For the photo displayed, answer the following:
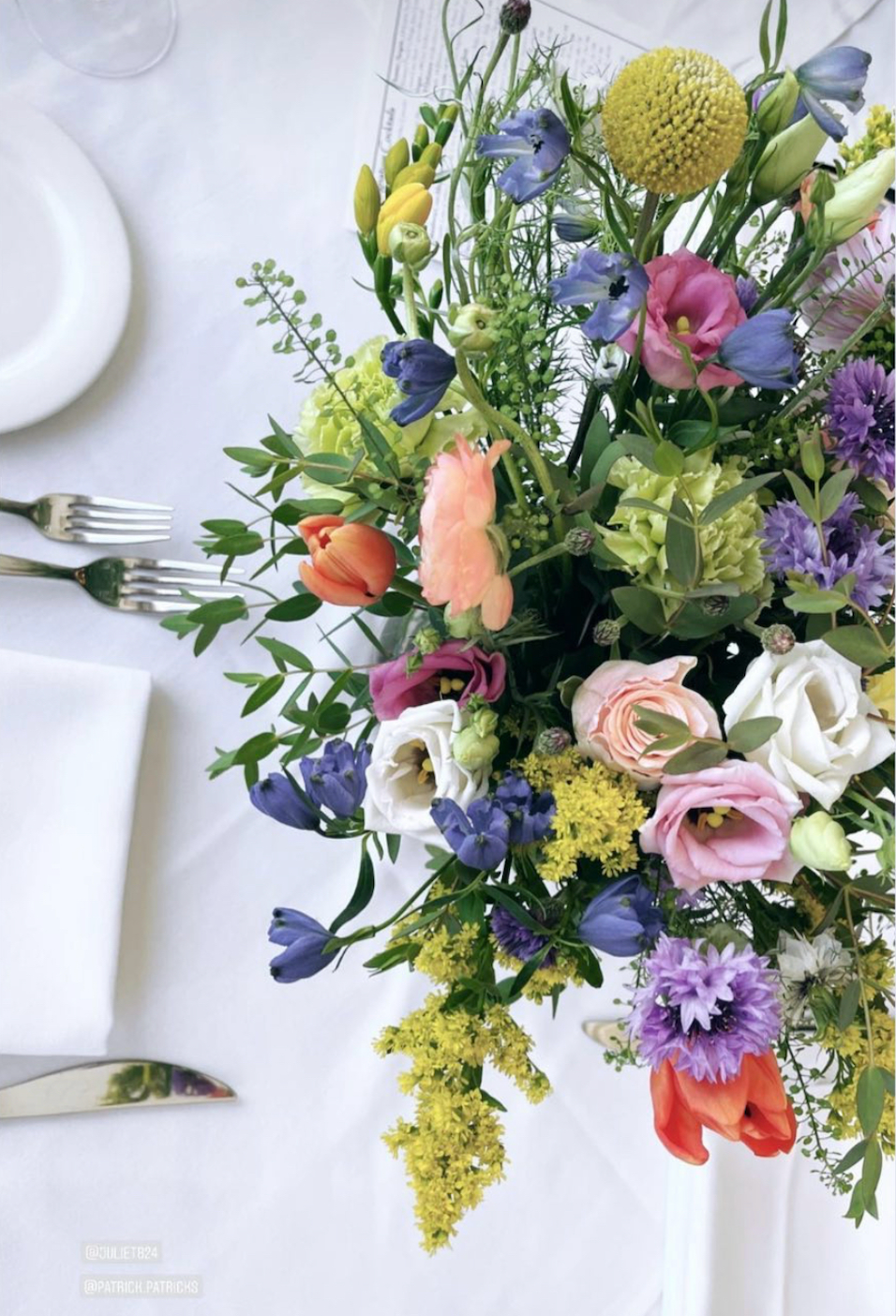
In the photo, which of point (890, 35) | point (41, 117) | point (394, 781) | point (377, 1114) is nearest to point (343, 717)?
point (394, 781)

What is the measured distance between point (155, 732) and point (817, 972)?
1.20ft

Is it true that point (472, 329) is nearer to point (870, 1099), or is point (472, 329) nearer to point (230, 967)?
point (870, 1099)

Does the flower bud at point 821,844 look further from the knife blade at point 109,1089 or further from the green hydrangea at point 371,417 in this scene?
the knife blade at point 109,1089

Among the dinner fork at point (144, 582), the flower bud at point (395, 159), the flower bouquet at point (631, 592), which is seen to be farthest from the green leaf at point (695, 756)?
the dinner fork at point (144, 582)

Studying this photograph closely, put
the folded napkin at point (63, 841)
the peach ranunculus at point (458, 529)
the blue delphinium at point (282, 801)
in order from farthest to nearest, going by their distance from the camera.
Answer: the folded napkin at point (63, 841) → the blue delphinium at point (282, 801) → the peach ranunculus at point (458, 529)

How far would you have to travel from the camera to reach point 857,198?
32cm

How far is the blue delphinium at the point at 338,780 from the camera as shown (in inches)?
14.3

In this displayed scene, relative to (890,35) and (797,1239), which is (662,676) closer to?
(797,1239)

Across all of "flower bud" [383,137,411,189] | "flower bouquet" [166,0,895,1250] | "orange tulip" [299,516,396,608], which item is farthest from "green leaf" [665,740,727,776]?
"flower bud" [383,137,411,189]

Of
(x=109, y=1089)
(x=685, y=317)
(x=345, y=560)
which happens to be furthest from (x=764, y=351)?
(x=109, y=1089)

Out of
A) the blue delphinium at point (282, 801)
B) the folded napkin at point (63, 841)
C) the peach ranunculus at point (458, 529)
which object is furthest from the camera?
the folded napkin at point (63, 841)

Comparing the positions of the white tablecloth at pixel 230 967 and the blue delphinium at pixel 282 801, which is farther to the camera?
the white tablecloth at pixel 230 967

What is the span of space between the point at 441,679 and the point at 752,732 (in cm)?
12

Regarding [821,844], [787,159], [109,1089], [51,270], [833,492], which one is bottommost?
[109,1089]
